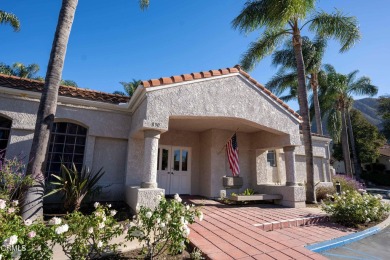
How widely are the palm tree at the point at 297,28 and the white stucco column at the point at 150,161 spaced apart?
7.93 metres

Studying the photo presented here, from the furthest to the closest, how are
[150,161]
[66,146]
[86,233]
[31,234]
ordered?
[66,146], [150,161], [86,233], [31,234]

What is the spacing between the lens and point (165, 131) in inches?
287

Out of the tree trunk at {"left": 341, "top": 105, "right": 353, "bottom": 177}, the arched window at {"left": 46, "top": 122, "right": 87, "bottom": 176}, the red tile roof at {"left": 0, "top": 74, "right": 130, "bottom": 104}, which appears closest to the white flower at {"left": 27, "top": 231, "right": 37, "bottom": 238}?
the arched window at {"left": 46, "top": 122, "right": 87, "bottom": 176}

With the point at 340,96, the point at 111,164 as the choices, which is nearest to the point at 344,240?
the point at 111,164

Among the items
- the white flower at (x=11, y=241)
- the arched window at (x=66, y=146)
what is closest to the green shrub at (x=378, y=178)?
the arched window at (x=66, y=146)

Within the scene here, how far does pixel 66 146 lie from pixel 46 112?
8.89 ft

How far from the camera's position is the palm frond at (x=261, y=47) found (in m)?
12.8

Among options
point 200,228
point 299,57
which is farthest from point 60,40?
point 299,57

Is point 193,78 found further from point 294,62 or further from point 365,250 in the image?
point 294,62

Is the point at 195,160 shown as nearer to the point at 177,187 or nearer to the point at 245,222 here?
the point at 177,187

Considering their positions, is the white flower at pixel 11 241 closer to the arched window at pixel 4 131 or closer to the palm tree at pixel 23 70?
the arched window at pixel 4 131

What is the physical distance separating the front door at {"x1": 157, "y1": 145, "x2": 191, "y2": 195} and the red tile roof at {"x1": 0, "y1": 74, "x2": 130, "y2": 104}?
10.3 ft

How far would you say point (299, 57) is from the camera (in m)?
11.7

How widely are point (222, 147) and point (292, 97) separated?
67.6 feet
